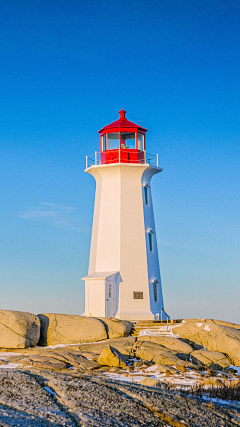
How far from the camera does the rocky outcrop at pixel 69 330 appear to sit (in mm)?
21719

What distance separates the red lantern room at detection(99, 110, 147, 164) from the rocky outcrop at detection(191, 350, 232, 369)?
13077 mm

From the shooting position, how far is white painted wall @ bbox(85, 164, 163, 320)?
28016 millimetres

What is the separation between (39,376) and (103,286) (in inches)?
656

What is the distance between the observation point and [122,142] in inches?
1184

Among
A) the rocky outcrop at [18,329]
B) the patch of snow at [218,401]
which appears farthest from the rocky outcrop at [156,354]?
the patch of snow at [218,401]

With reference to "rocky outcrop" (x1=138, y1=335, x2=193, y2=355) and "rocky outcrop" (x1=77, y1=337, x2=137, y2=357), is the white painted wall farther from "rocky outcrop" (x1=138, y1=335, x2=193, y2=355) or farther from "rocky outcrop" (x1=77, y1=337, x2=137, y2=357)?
"rocky outcrop" (x1=77, y1=337, x2=137, y2=357)

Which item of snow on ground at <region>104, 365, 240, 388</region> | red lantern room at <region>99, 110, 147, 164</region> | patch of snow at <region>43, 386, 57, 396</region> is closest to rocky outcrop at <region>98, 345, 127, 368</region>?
snow on ground at <region>104, 365, 240, 388</region>

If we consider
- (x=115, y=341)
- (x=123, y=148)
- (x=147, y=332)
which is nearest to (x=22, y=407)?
(x=115, y=341)

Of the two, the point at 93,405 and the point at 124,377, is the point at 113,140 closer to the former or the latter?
the point at 124,377

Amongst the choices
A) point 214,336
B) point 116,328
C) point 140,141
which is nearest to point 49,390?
point 214,336

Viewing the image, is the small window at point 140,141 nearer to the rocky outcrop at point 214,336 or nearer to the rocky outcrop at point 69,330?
the rocky outcrop at point 214,336

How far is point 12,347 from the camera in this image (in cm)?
2067

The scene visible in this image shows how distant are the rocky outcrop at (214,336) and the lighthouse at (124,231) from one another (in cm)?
538

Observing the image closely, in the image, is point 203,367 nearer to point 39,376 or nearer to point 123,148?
point 39,376
